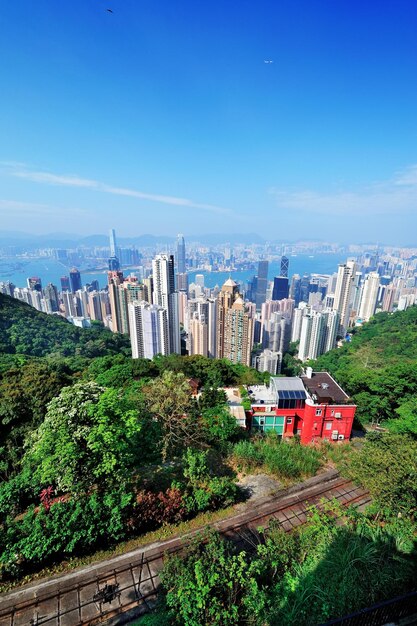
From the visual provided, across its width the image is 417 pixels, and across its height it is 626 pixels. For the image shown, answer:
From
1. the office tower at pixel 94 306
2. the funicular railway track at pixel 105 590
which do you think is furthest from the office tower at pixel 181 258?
the funicular railway track at pixel 105 590

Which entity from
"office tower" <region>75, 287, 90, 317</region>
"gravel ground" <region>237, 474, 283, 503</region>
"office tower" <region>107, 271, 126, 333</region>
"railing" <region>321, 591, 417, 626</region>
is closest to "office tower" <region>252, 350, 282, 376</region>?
"gravel ground" <region>237, 474, 283, 503</region>

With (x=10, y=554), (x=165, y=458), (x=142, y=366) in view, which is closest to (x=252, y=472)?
(x=165, y=458)

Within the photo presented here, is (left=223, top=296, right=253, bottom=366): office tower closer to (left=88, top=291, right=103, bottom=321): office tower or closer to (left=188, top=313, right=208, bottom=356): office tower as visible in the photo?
(left=188, top=313, right=208, bottom=356): office tower

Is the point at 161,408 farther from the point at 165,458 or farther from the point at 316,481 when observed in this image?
the point at 316,481

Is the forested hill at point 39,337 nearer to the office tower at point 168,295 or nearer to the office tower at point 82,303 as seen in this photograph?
the office tower at point 168,295

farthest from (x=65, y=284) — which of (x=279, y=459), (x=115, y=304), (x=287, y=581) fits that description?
(x=287, y=581)

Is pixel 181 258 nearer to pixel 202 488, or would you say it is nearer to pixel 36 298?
pixel 36 298
